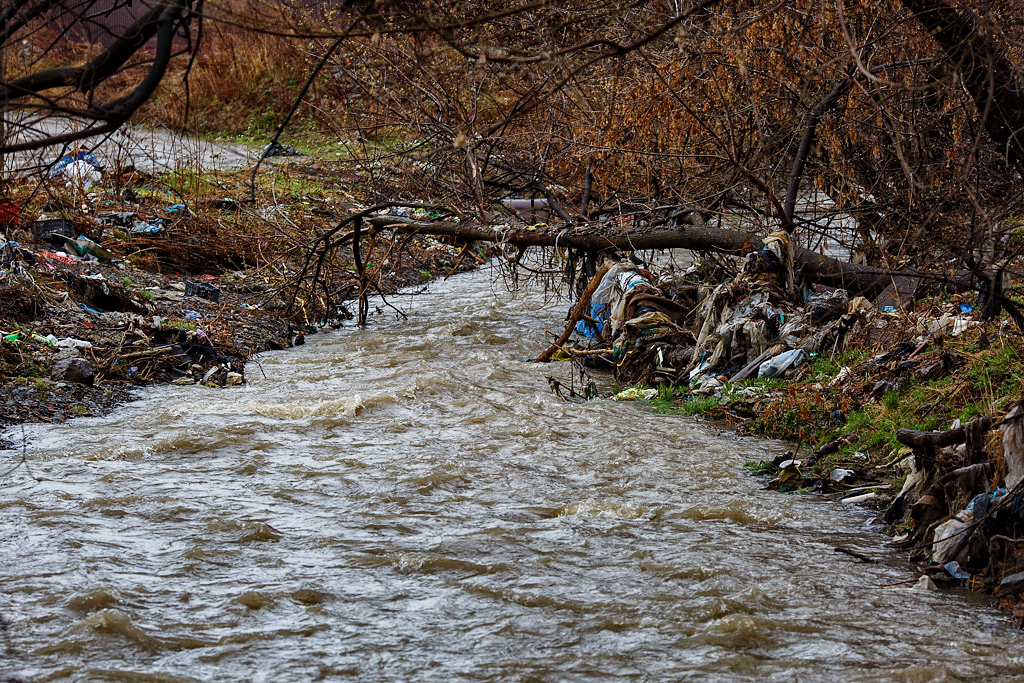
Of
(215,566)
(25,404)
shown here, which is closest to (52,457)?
(25,404)

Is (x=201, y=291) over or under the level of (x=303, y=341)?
over

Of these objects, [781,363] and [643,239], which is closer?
[781,363]

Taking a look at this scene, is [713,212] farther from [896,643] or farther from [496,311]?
[896,643]

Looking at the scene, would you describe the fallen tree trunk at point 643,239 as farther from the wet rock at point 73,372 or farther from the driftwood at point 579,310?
the wet rock at point 73,372

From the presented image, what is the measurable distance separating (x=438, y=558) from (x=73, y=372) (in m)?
4.00

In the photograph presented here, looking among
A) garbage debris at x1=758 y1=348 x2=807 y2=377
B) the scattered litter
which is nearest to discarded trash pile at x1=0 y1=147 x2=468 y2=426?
the scattered litter

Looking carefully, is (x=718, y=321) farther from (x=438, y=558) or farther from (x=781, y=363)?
(x=438, y=558)

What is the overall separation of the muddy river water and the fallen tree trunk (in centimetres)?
184

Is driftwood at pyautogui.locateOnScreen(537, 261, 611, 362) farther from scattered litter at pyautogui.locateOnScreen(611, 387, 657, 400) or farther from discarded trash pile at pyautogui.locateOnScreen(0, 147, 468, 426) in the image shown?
discarded trash pile at pyautogui.locateOnScreen(0, 147, 468, 426)

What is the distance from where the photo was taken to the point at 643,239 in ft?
27.2

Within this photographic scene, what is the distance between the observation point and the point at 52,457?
18.7 feet

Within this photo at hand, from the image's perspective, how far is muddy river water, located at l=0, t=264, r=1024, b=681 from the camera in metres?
3.44

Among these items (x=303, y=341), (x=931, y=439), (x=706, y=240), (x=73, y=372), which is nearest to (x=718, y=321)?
(x=706, y=240)

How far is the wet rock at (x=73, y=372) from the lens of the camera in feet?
23.1
